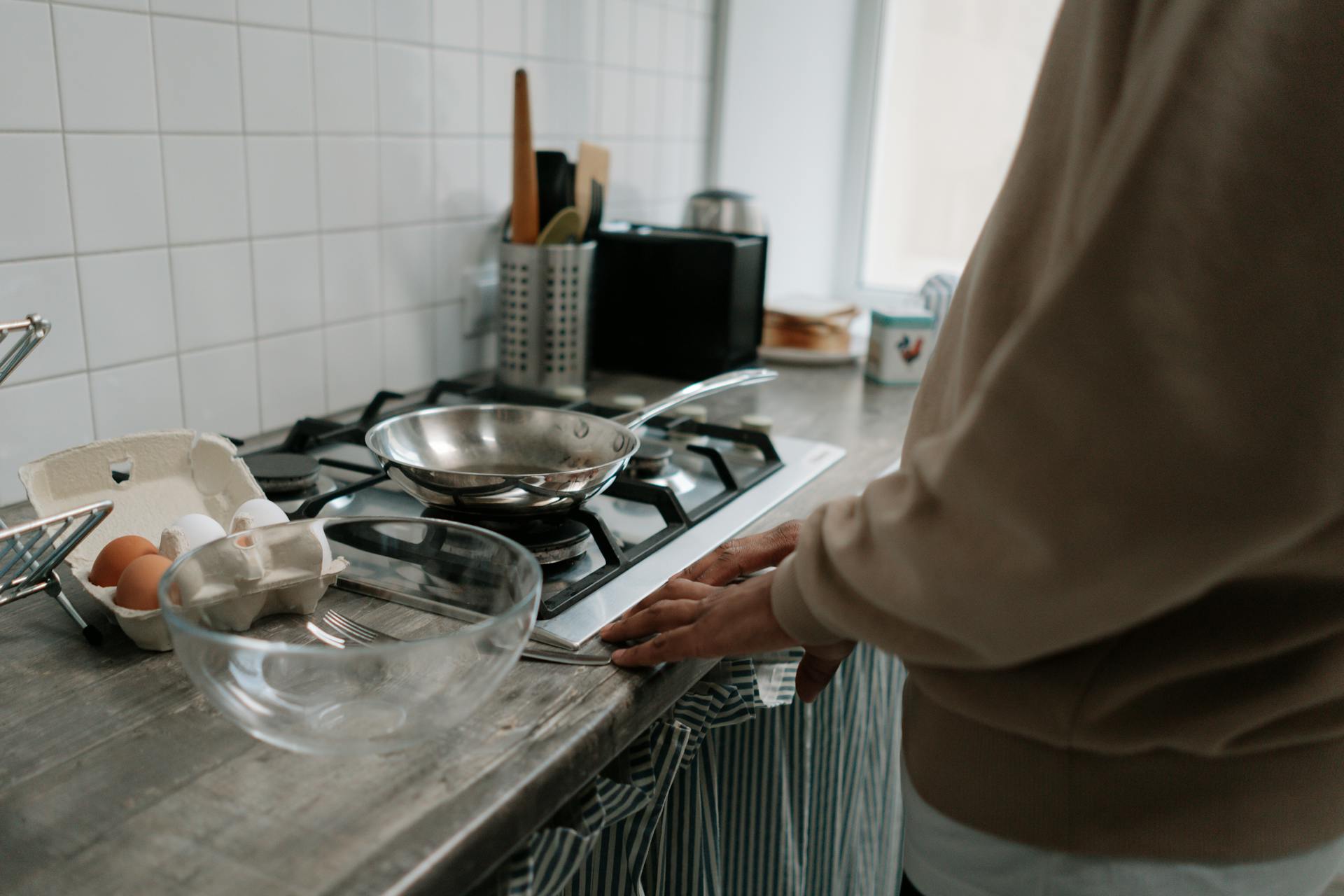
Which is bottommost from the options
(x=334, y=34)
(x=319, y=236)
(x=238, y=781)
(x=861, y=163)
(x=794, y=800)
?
(x=794, y=800)

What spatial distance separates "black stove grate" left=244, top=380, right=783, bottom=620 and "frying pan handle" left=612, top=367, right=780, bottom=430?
0.06 metres

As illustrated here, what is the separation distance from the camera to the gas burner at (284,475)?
0.99 m

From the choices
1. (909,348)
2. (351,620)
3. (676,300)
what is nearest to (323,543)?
(351,620)

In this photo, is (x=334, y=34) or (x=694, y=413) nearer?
(x=334, y=34)

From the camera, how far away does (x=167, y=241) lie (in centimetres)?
108

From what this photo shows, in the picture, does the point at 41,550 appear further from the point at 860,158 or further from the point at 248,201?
the point at 860,158

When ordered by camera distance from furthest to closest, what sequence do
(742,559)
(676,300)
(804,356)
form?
(804,356)
(676,300)
(742,559)

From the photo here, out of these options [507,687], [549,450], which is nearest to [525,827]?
[507,687]

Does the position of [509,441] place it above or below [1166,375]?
below

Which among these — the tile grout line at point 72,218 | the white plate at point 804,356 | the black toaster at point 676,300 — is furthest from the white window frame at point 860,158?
the tile grout line at point 72,218

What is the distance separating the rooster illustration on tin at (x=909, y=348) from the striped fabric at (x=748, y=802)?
528mm

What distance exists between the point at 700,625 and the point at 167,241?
0.73 m

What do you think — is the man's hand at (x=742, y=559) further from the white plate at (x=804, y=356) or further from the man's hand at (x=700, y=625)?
the white plate at (x=804, y=356)

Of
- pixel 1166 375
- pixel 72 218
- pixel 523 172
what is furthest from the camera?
pixel 523 172
